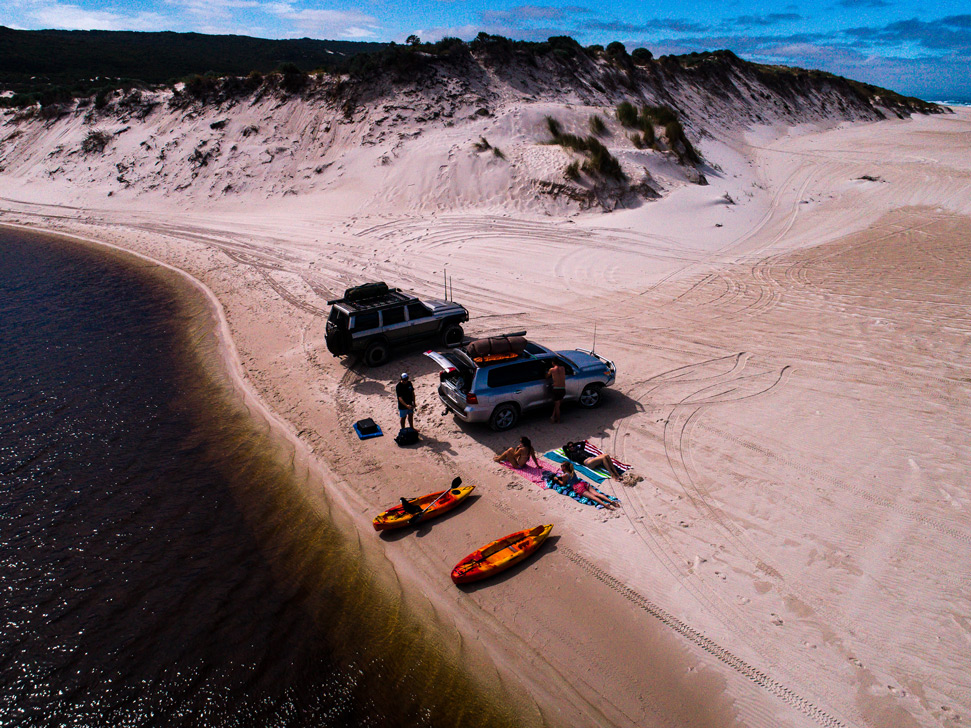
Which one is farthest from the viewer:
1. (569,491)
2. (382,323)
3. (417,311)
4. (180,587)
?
(417,311)

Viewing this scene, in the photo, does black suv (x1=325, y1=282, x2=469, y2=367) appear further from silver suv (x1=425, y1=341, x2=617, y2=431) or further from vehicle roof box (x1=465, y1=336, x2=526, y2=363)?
vehicle roof box (x1=465, y1=336, x2=526, y2=363)

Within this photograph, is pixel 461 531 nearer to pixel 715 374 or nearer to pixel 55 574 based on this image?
pixel 55 574

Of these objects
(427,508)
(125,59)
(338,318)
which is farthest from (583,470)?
(125,59)

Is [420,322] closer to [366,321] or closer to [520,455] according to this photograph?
[366,321]

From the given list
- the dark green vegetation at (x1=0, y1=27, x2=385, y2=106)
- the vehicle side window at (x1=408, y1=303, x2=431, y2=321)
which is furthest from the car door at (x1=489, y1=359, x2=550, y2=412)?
the dark green vegetation at (x1=0, y1=27, x2=385, y2=106)

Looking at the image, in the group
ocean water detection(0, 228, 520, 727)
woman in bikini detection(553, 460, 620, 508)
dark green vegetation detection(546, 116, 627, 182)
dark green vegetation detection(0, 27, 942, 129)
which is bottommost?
ocean water detection(0, 228, 520, 727)

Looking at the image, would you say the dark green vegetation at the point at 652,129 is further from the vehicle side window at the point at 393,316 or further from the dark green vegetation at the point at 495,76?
the vehicle side window at the point at 393,316
